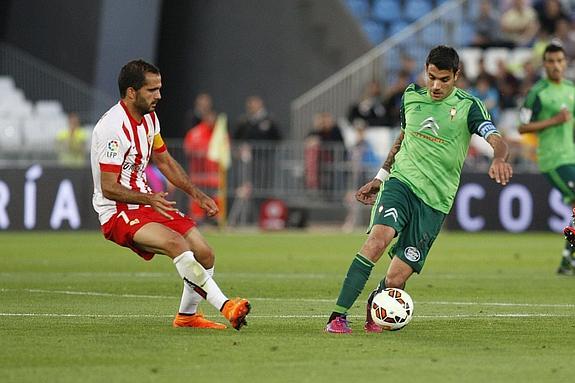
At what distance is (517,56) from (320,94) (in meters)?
4.63

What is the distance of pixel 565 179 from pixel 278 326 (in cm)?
669

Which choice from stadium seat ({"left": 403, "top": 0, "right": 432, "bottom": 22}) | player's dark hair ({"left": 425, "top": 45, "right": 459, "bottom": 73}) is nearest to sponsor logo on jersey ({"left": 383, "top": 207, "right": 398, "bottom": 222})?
player's dark hair ({"left": 425, "top": 45, "right": 459, "bottom": 73})

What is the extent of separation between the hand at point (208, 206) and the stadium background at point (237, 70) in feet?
50.3

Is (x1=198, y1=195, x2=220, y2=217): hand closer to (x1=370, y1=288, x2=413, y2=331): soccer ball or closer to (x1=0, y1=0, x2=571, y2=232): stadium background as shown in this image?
(x1=370, y1=288, x2=413, y2=331): soccer ball

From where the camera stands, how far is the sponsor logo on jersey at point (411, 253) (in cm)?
976

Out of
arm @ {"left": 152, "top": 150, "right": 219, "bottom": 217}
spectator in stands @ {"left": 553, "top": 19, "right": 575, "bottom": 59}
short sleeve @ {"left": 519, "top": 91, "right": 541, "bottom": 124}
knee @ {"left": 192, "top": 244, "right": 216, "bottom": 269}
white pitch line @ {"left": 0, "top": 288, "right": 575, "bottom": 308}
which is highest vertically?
spectator in stands @ {"left": 553, "top": 19, "right": 575, "bottom": 59}

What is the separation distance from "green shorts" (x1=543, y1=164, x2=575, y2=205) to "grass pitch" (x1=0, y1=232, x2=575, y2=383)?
101 cm

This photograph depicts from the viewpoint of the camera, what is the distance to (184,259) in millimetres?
9391

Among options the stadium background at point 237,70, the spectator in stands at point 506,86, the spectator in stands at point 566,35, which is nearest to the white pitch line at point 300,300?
the stadium background at point 237,70

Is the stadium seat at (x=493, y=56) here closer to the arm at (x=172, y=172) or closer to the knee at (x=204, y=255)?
the arm at (x=172, y=172)

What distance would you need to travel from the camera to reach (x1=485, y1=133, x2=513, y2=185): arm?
877 cm

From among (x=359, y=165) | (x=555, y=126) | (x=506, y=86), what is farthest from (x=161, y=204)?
(x=506, y=86)

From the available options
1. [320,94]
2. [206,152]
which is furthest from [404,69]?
[206,152]

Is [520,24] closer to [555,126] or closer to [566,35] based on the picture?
[566,35]
